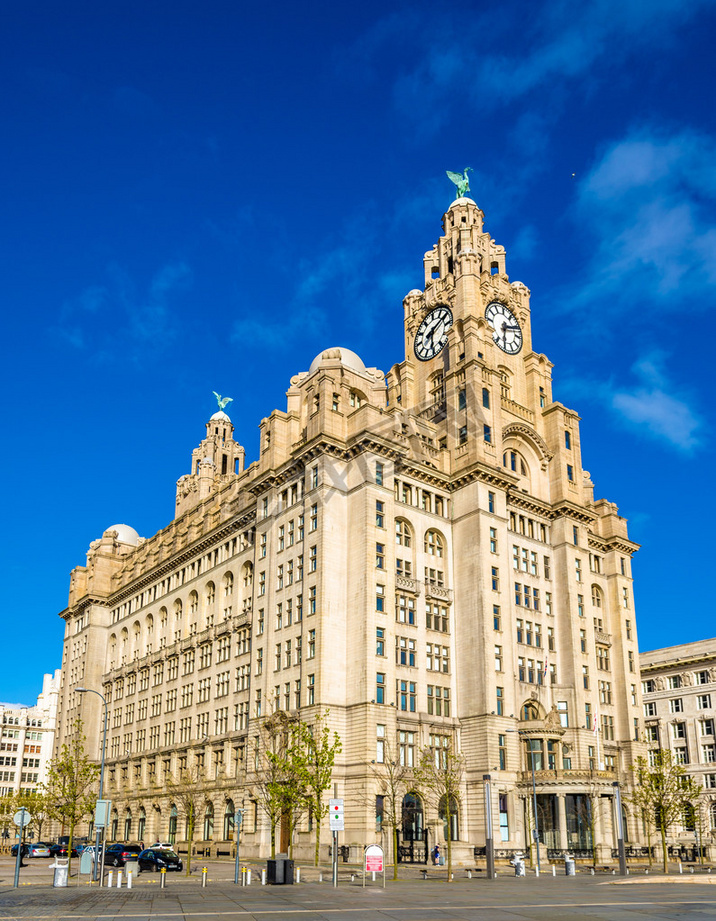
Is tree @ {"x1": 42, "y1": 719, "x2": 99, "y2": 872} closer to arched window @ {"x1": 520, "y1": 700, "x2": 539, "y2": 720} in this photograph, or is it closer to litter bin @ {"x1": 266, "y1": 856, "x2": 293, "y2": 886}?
litter bin @ {"x1": 266, "y1": 856, "x2": 293, "y2": 886}

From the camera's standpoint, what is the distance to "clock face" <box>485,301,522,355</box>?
99.4 metres

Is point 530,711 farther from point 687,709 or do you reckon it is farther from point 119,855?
point 687,709

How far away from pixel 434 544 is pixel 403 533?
423 centimetres

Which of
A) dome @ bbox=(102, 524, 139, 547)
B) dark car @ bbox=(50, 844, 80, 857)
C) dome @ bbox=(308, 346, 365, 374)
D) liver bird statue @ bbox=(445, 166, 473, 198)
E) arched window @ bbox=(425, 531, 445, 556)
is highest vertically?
liver bird statue @ bbox=(445, 166, 473, 198)

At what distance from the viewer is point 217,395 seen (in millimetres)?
138125

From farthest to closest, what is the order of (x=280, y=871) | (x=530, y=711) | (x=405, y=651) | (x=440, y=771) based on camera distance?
(x=530, y=711) < (x=405, y=651) < (x=440, y=771) < (x=280, y=871)

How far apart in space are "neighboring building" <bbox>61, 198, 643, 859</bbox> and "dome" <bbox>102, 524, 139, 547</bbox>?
3053 cm

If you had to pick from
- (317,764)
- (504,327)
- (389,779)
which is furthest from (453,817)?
(504,327)

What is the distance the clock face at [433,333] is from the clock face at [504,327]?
475 cm

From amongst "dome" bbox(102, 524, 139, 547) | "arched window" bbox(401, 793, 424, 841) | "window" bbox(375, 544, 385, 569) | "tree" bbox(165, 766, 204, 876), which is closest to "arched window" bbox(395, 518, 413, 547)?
"window" bbox(375, 544, 385, 569)

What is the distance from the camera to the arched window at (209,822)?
86.1 m

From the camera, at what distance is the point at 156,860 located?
60938 mm

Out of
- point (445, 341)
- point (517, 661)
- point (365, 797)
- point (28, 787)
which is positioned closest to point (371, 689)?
point (365, 797)

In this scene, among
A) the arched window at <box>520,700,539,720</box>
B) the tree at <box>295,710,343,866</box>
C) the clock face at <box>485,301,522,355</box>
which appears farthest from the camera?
the clock face at <box>485,301,522,355</box>
